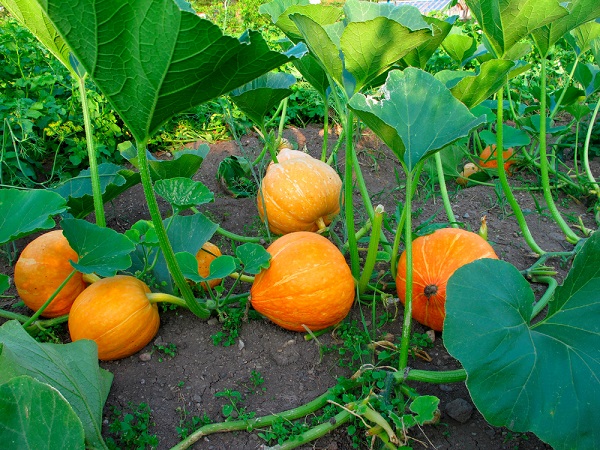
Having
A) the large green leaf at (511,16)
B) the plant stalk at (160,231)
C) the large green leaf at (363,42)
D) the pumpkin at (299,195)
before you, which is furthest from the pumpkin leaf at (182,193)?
the large green leaf at (511,16)

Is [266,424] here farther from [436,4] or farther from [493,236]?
[436,4]

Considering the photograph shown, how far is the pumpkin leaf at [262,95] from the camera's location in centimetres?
195

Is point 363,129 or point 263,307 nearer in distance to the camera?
point 263,307

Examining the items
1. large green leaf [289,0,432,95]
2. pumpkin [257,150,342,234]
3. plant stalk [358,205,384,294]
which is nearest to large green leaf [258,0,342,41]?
large green leaf [289,0,432,95]

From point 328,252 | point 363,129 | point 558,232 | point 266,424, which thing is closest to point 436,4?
point 363,129

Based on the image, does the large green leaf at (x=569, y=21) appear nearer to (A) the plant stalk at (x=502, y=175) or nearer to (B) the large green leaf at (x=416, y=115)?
(A) the plant stalk at (x=502, y=175)

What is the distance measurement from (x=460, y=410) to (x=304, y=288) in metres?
0.56

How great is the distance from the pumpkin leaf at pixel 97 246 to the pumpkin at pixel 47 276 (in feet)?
0.85

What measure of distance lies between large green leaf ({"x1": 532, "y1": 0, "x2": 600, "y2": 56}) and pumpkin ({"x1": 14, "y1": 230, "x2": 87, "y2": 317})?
1.80m

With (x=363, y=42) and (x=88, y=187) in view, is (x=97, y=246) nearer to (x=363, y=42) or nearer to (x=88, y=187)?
(x=88, y=187)

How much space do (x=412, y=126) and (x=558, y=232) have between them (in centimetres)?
131

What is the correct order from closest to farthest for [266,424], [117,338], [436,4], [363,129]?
[266,424], [117,338], [363,129], [436,4]

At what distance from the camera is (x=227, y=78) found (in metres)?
1.26

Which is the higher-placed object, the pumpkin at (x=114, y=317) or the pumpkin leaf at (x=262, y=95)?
the pumpkin leaf at (x=262, y=95)
